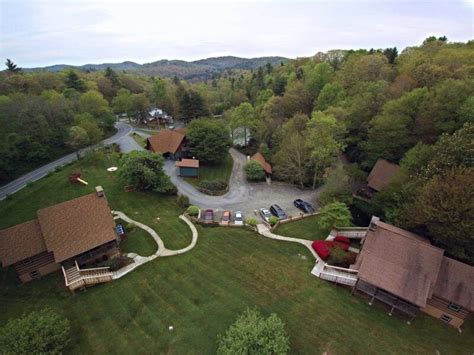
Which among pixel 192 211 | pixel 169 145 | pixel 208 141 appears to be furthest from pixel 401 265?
pixel 169 145

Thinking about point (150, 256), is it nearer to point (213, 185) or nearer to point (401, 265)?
point (213, 185)

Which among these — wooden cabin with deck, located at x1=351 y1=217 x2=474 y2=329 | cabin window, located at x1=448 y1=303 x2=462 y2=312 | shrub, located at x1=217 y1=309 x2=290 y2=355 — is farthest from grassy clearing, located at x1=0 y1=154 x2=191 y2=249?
cabin window, located at x1=448 y1=303 x2=462 y2=312

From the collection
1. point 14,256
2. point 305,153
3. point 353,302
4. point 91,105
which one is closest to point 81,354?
point 14,256

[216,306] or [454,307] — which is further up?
[454,307]

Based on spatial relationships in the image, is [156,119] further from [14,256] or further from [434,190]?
[434,190]

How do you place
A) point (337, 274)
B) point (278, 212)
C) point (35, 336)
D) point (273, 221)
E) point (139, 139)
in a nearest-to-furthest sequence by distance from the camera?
point (35, 336) → point (337, 274) → point (273, 221) → point (278, 212) → point (139, 139)
